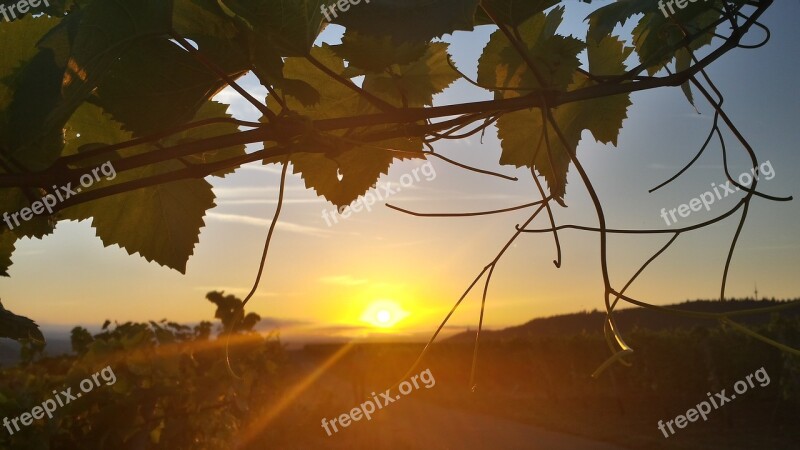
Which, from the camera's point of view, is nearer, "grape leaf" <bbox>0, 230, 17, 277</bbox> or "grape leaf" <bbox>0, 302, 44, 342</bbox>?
"grape leaf" <bbox>0, 302, 44, 342</bbox>

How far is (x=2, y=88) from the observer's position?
56 centimetres

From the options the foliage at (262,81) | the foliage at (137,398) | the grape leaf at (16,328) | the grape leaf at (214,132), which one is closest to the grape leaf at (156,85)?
the foliage at (262,81)

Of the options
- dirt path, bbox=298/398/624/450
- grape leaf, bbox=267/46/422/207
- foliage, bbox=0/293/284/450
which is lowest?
dirt path, bbox=298/398/624/450

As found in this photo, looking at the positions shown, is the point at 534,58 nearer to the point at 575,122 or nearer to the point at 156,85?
the point at 575,122

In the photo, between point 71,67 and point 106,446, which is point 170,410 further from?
point 71,67

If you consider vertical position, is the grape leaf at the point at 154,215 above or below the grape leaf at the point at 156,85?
below

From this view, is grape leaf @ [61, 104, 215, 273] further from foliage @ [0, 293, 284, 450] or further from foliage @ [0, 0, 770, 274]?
foliage @ [0, 293, 284, 450]

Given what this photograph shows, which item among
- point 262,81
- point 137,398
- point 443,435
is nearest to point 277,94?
point 262,81

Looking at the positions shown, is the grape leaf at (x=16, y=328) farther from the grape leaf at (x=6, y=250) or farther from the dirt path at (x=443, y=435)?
the dirt path at (x=443, y=435)

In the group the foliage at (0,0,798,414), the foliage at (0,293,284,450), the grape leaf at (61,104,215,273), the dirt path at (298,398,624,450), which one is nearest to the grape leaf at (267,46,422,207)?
the foliage at (0,0,798,414)

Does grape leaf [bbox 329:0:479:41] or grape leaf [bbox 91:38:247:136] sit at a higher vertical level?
grape leaf [bbox 91:38:247:136]

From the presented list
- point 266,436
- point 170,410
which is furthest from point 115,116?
point 266,436

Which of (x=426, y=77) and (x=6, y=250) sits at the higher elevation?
(x=426, y=77)

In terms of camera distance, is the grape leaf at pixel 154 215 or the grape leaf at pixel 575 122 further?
the grape leaf at pixel 575 122
